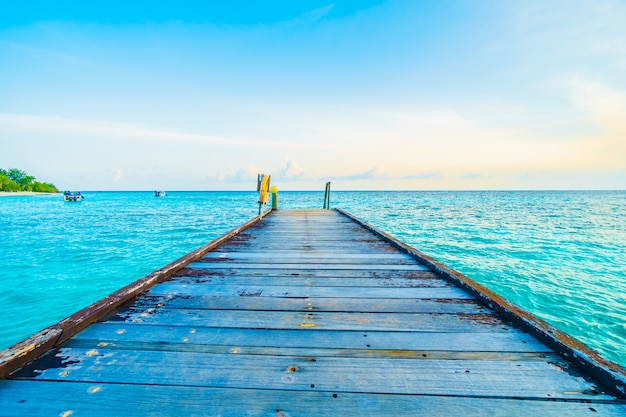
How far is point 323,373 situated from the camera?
1429 millimetres

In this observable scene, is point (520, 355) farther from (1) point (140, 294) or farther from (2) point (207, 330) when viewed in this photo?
(1) point (140, 294)

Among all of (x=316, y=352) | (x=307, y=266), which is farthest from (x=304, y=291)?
(x=316, y=352)

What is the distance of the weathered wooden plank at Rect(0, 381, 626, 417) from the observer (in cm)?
A: 118

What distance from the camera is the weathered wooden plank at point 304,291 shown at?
2.53m

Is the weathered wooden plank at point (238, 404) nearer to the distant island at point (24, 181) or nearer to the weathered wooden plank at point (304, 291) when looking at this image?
the weathered wooden plank at point (304, 291)

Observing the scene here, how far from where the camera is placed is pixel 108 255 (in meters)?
11.0

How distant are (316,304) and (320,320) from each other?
29 cm

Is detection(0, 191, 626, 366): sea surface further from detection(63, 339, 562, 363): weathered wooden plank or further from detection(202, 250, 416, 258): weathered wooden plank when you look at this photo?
detection(63, 339, 562, 363): weathered wooden plank

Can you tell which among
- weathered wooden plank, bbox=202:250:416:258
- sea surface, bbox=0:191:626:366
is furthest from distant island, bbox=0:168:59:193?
weathered wooden plank, bbox=202:250:416:258

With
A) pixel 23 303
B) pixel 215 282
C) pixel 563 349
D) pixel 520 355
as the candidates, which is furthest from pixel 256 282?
pixel 23 303

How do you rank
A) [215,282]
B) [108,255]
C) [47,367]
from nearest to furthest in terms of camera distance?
[47,367], [215,282], [108,255]

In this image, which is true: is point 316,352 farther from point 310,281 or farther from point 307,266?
point 307,266

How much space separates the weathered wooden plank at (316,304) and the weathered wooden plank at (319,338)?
0.35 meters

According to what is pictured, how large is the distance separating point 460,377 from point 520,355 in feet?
1.53
